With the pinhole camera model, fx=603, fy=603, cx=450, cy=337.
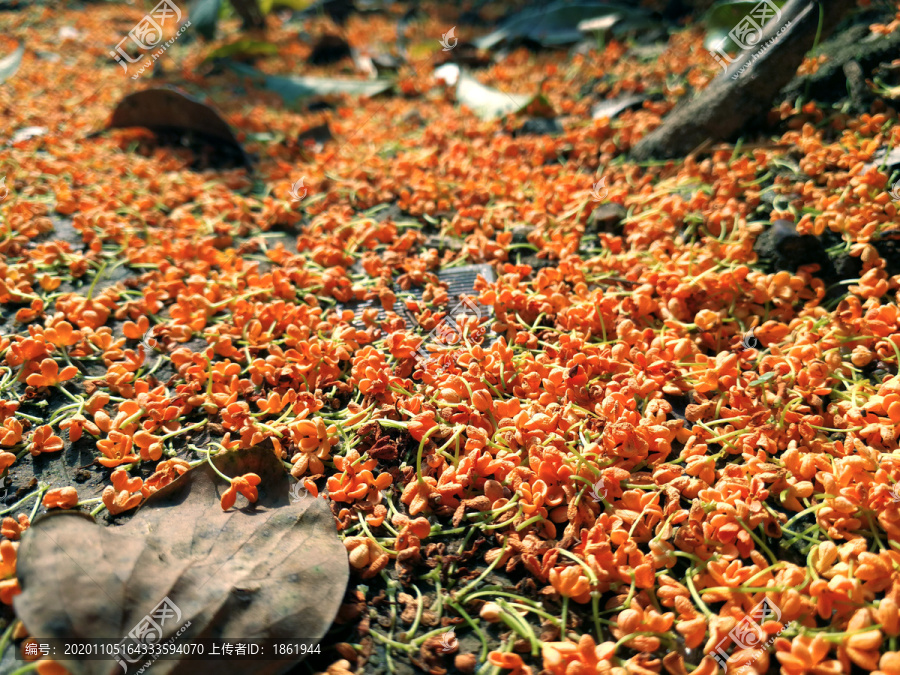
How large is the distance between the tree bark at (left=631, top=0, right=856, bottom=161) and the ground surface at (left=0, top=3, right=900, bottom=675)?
11 centimetres

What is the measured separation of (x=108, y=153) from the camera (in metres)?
3.12

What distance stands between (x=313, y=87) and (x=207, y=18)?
1412mm

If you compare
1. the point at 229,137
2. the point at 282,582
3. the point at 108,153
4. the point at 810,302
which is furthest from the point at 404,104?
the point at 282,582

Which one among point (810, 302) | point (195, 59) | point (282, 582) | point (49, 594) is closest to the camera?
point (49, 594)

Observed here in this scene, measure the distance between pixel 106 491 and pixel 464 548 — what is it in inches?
33.3

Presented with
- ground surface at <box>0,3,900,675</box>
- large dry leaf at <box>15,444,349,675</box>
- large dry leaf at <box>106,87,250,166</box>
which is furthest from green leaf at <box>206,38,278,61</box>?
large dry leaf at <box>15,444,349,675</box>

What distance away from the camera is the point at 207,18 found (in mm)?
4996

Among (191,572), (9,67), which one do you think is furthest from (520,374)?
(9,67)

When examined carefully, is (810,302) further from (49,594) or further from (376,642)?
(49,594)

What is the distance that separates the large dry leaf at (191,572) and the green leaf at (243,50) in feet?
14.7

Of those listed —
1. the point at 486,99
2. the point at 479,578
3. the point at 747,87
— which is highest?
the point at 747,87

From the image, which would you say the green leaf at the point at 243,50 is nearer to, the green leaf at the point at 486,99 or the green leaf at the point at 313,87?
the green leaf at the point at 313,87

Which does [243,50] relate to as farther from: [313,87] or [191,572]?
[191,572]

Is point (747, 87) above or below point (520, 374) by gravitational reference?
above
